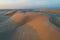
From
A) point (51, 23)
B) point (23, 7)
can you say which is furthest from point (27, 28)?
point (23, 7)

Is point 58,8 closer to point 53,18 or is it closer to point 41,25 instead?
point 53,18

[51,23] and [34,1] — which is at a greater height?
[34,1]

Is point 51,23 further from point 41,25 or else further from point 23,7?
point 23,7

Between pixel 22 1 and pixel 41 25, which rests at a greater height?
pixel 22 1

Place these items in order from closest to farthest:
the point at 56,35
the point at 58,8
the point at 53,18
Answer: the point at 56,35 → the point at 53,18 → the point at 58,8

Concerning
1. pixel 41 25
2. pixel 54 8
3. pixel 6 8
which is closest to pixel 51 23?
pixel 41 25

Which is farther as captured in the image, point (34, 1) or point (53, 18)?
point (34, 1)

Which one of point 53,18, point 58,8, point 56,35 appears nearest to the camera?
point 56,35

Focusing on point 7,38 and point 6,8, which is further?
point 6,8

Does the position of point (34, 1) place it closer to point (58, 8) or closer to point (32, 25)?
point (58, 8)
